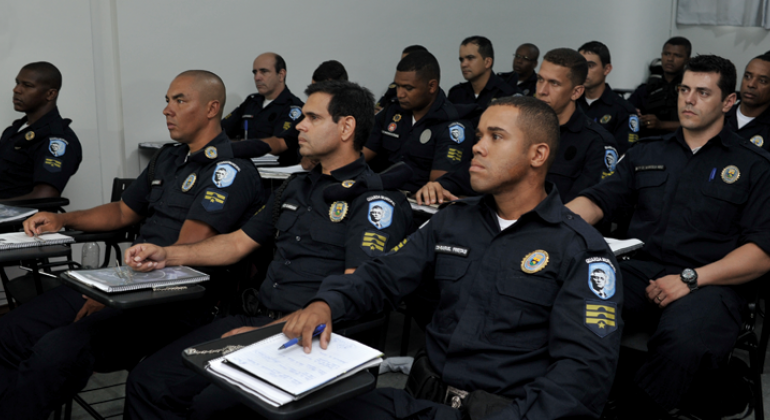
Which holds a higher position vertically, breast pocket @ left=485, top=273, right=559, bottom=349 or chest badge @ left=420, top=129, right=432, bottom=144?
chest badge @ left=420, top=129, right=432, bottom=144

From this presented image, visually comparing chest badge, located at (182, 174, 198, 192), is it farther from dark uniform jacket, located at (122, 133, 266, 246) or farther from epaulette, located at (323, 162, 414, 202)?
epaulette, located at (323, 162, 414, 202)

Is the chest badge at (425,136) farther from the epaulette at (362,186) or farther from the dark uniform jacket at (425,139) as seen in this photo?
the epaulette at (362,186)

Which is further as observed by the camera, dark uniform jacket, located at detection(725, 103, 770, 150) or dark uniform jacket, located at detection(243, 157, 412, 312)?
dark uniform jacket, located at detection(725, 103, 770, 150)

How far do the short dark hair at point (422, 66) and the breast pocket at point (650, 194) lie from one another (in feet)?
4.71

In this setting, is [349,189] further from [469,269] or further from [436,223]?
[469,269]

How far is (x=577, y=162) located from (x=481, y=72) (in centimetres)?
204

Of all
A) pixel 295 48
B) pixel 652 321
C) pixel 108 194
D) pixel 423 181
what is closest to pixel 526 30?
pixel 295 48

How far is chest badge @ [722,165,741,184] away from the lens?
2.14 meters

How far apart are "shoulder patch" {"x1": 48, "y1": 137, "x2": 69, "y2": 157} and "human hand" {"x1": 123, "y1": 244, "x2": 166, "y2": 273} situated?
1840 mm

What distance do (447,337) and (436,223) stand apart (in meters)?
0.31

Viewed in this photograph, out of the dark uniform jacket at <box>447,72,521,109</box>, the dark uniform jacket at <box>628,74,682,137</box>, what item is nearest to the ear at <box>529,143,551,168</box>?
the dark uniform jacket at <box>447,72,521,109</box>

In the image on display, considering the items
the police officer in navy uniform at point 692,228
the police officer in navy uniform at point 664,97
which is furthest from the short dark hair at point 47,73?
the police officer in navy uniform at point 664,97

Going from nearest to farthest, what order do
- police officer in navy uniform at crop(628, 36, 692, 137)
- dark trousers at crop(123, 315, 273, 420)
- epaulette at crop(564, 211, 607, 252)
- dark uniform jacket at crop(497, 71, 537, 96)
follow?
epaulette at crop(564, 211, 607, 252)
dark trousers at crop(123, 315, 273, 420)
police officer in navy uniform at crop(628, 36, 692, 137)
dark uniform jacket at crop(497, 71, 537, 96)

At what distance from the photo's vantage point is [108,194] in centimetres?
415
